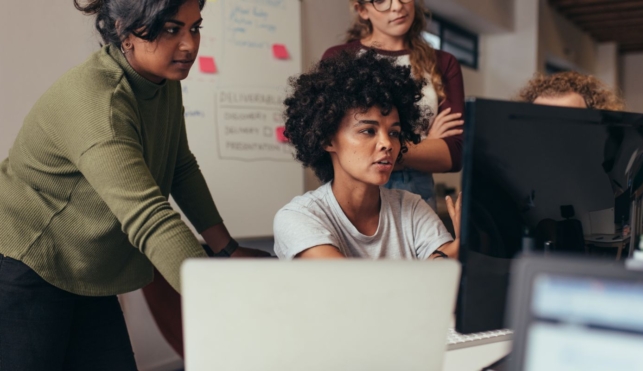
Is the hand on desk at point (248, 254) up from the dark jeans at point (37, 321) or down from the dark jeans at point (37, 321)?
up

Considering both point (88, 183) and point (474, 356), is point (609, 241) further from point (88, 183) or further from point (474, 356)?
point (88, 183)

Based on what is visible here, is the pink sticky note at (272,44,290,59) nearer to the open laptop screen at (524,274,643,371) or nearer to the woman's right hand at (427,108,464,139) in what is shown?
the woman's right hand at (427,108,464,139)

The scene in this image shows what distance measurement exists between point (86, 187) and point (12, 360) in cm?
37

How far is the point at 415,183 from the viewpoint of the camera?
1.69 m

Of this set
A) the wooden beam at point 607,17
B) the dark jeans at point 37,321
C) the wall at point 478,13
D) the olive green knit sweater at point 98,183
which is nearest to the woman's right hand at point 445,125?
the olive green knit sweater at point 98,183

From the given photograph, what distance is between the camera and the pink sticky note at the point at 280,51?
2957 millimetres

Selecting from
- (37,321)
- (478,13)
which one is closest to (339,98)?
(37,321)

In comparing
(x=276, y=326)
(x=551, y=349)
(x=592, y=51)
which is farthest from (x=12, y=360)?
(x=592, y=51)

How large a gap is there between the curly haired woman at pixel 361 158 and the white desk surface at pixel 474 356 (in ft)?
1.30

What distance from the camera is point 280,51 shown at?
298 centimetres

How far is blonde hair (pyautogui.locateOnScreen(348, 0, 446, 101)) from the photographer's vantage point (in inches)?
70.3

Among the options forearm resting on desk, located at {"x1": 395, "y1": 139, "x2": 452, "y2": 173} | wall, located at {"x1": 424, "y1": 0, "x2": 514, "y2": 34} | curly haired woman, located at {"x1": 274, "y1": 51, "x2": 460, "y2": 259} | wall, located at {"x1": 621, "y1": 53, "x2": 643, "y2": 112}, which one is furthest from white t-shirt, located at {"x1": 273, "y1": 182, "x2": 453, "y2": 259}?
wall, located at {"x1": 621, "y1": 53, "x2": 643, "y2": 112}

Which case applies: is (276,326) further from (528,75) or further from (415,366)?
(528,75)

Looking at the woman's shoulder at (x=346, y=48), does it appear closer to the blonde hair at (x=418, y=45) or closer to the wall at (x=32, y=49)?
the blonde hair at (x=418, y=45)
